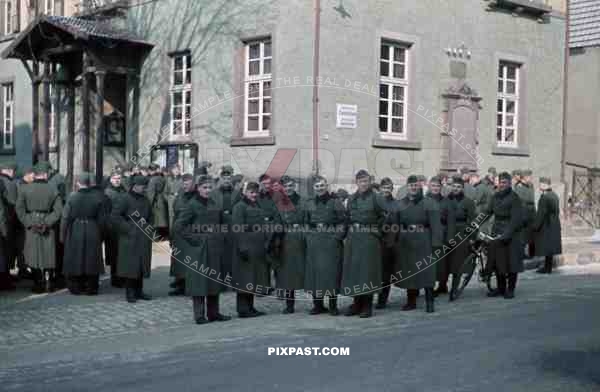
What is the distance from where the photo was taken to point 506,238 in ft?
36.6

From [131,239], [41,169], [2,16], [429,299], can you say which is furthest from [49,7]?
[429,299]

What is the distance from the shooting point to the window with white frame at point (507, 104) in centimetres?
2036

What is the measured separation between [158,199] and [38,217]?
3.77m

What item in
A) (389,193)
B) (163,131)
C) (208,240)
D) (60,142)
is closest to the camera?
(208,240)

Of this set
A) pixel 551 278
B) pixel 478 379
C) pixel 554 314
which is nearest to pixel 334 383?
pixel 478 379

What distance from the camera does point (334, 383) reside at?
20.9ft

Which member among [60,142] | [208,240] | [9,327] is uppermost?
[60,142]

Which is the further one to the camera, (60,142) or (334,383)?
(60,142)

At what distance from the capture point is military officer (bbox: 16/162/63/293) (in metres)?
11.3

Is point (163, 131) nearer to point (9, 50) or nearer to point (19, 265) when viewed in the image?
point (9, 50)

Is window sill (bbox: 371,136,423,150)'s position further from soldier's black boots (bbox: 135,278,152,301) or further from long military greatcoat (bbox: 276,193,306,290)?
soldier's black boots (bbox: 135,278,152,301)

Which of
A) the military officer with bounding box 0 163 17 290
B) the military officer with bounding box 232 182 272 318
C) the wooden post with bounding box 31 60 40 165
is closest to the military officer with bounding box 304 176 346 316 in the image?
the military officer with bounding box 232 182 272 318

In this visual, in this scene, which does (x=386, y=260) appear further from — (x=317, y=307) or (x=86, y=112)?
(x=86, y=112)

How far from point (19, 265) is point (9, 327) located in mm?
2930
